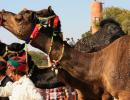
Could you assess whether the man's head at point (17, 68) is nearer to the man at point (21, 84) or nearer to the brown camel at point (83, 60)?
the man at point (21, 84)

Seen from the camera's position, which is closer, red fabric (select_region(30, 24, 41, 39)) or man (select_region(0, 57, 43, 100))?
man (select_region(0, 57, 43, 100))

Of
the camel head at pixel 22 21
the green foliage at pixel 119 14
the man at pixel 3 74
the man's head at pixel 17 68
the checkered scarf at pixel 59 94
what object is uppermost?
the camel head at pixel 22 21

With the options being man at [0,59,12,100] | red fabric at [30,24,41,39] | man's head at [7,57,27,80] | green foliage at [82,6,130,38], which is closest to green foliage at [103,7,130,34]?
green foliage at [82,6,130,38]

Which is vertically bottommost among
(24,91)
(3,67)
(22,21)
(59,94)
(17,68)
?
(59,94)

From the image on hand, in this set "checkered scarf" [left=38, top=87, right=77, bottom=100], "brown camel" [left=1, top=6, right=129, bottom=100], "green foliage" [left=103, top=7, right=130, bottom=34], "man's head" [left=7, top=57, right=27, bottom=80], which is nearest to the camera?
"man's head" [left=7, top=57, right=27, bottom=80]

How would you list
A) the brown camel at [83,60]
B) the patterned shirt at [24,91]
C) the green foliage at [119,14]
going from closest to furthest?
the patterned shirt at [24,91]
the brown camel at [83,60]
the green foliage at [119,14]

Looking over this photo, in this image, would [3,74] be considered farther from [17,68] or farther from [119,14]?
[119,14]

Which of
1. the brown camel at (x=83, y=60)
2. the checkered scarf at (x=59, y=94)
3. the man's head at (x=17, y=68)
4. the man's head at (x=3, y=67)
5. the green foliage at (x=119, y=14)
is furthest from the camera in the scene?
the green foliage at (x=119, y=14)

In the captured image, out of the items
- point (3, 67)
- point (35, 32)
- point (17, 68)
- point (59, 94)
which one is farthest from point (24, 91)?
point (59, 94)

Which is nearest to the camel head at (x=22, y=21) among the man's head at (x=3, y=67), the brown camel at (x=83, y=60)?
the brown camel at (x=83, y=60)

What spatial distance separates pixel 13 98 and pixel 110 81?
170 cm

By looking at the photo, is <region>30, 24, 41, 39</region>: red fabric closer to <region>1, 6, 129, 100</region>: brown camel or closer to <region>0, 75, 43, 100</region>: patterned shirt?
<region>1, 6, 129, 100</region>: brown camel

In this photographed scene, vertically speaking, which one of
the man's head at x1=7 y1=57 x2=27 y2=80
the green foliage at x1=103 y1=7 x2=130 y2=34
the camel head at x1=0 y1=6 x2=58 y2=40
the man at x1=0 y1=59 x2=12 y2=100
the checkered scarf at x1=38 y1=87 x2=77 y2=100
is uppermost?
the camel head at x1=0 y1=6 x2=58 y2=40

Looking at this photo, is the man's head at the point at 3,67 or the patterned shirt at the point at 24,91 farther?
the man's head at the point at 3,67
